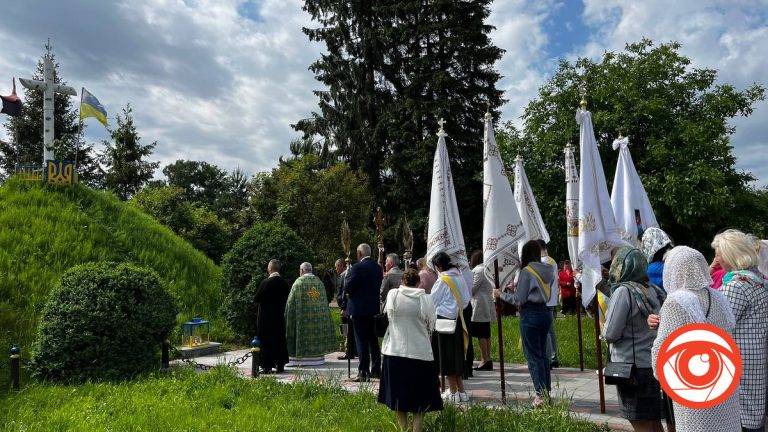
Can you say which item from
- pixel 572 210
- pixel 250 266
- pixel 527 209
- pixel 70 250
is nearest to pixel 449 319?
pixel 572 210

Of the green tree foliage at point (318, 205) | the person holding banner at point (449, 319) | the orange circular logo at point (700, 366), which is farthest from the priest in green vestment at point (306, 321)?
the green tree foliage at point (318, 205)

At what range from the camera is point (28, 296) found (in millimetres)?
12781

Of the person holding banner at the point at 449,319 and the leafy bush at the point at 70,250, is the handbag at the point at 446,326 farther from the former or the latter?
the leafy bush at the point at 70,250

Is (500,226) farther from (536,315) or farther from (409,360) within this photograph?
(409,360)

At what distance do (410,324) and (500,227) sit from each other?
2.30m

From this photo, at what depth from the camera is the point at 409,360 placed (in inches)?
226

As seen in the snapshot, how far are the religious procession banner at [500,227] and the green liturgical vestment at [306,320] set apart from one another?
13.1 ft

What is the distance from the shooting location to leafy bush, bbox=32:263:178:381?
344 inches

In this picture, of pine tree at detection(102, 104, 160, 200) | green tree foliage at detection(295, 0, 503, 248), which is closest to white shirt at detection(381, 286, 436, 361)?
green tree foliage at detection(295, 0, 503, 248)

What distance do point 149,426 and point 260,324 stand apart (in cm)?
382

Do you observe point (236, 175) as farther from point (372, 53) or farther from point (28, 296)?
point (28, 296)

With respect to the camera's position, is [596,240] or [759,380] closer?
[759,380]

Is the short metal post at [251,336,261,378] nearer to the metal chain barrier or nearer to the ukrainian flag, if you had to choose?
the metal chain barrier

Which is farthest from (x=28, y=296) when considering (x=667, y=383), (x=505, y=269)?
(x=667, y=383)
